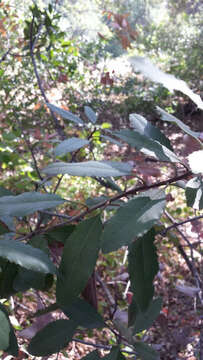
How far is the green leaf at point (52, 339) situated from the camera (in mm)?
596

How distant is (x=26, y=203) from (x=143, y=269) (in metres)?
0.21

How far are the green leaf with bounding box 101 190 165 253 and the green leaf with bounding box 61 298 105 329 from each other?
245 millimetres

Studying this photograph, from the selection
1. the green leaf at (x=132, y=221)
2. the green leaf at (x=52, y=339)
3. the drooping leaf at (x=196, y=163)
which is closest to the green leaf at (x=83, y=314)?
A: the green leaf at (x=52, y=339)

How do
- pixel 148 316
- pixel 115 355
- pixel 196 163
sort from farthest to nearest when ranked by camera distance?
1. pixel 148 316
2. pixel 115 355
3. pixel 196 163

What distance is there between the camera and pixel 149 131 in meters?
0.60

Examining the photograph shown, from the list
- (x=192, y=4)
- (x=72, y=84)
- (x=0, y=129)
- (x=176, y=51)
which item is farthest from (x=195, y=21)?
(x=0, y=129)

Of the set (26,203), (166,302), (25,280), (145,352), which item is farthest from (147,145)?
(166,302)

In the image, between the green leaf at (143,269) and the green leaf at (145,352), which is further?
the green leaf at (145,352)

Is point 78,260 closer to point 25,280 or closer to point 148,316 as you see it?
point 25,280

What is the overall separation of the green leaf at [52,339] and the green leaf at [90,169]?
1.05ft

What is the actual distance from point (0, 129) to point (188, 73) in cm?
459

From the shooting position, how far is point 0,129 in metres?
2.36

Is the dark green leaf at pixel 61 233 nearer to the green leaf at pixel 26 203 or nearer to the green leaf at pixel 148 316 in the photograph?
the green leaf at pixel 26 203

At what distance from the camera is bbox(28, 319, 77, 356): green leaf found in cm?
60
